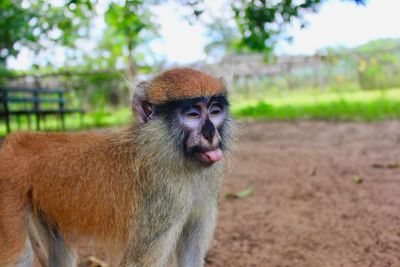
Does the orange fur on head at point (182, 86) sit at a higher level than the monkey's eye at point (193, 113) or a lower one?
higher

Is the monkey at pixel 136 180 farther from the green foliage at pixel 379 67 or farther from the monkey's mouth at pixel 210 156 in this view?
the green foliage at pixel 379 67

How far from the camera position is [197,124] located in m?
2.35

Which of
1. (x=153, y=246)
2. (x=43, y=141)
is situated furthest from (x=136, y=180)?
A: (x=43, y=141)

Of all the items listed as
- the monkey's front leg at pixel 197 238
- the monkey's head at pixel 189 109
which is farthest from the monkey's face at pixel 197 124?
the monkey's front leg at pixel 197 238

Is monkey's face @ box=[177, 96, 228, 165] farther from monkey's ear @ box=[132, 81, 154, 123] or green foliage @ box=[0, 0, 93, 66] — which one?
green foliage @ box=[0, 0, 93, 66]

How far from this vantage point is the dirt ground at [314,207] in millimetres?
3416

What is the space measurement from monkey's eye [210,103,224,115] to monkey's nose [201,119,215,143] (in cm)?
16

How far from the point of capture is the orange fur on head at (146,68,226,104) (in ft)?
7.73

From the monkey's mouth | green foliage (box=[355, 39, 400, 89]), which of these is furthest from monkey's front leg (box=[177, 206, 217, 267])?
green foliage (box=[355, 39, 400, 89])

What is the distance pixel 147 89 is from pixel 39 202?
36.6 inches

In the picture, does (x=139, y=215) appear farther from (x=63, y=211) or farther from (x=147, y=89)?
(x=147, y=89)

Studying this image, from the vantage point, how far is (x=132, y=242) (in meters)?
2.50

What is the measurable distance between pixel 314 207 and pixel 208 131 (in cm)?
262

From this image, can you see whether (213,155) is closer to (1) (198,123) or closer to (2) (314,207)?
(1) (198,123)
